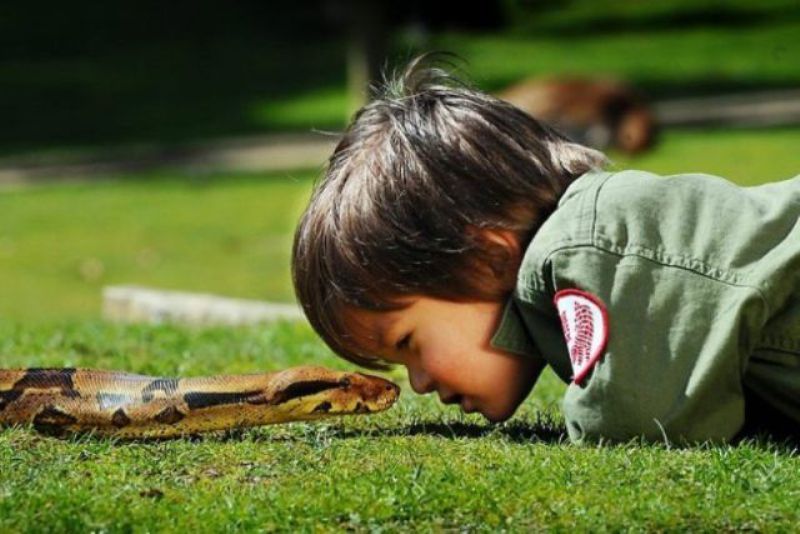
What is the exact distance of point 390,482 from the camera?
4648 millimetres

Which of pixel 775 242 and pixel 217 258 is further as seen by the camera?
pixel 217 258

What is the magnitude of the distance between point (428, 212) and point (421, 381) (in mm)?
560

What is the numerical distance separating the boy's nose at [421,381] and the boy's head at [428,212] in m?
0.13

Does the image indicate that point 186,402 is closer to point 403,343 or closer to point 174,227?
point 403,343

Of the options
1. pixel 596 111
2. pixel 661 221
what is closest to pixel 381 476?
pixel 661 221

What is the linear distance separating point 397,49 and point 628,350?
3116 centimetres

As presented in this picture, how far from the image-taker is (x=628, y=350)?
5.03 metres

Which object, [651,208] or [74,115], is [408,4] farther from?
[651,208]

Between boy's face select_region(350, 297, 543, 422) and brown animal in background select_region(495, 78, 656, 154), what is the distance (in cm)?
1533

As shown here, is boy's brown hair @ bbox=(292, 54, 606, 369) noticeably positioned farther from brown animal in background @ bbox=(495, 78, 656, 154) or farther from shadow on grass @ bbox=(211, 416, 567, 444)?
brown animal in background @ bbox=(495, 78, 656, 154)

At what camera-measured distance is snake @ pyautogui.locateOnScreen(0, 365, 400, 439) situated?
18.3ft

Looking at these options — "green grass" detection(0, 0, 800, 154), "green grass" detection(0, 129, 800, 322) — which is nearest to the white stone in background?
"green grass" detection(0, 129, 800, 322)

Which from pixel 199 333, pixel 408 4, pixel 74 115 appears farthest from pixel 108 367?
pixel 408 4

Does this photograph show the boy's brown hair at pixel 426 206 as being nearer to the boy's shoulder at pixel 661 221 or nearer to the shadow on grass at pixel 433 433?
the boy's shoulder at pixel 661 221
